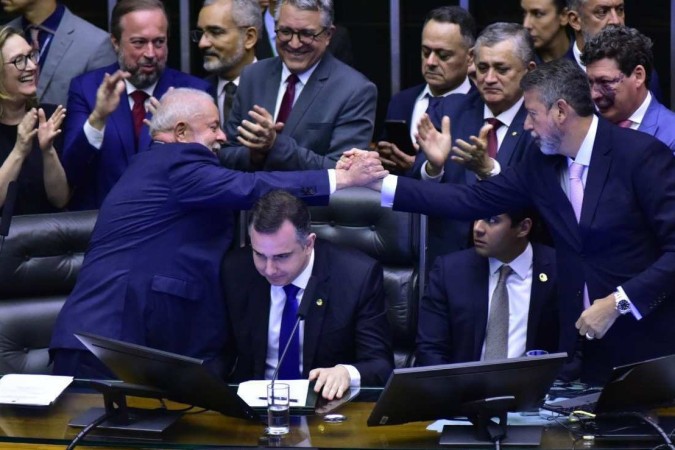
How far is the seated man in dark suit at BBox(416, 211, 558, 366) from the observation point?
4.55 meters

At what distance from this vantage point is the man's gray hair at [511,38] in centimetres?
499

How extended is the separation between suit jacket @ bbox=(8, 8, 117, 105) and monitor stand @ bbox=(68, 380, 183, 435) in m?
2.30

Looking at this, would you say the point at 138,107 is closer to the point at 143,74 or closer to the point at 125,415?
the point at 143,74

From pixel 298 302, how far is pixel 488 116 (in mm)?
1133

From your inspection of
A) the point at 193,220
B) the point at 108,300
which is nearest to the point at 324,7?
the point at 193,220

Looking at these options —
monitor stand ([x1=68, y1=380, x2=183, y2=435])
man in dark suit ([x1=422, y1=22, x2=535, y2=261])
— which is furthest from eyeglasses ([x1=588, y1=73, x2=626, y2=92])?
monitor stand ([x1=68, y1=380, x2=183, y2=435])

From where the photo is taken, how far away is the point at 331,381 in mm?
3854

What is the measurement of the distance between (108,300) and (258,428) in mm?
1139

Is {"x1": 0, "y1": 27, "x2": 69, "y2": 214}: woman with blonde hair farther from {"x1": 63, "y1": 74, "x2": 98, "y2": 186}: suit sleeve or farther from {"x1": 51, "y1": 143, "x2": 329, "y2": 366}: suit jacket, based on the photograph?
{"x1": 51, "y1": 143, "x2": 329, "y2": 366}: suit jacket

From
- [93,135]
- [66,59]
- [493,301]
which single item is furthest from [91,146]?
[493,301]

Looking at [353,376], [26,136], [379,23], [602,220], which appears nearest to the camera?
[353,376]

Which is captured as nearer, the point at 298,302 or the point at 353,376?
the point at 353,376

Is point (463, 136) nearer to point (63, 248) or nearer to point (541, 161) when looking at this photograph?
point (541, 161)

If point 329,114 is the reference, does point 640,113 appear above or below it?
above
